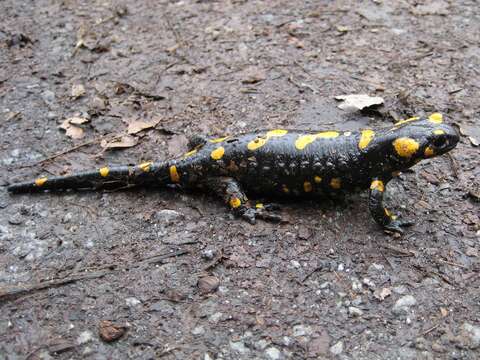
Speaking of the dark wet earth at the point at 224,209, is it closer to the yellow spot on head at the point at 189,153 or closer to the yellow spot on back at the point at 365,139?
the yellow spot on head at the point at 189,153

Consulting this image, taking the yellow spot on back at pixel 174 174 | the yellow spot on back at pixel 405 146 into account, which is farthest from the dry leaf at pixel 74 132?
the yellow spot on back at pixel 405 146

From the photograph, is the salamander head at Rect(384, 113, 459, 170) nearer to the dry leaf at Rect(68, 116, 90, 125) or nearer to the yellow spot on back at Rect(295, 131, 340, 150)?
the yellow spot on back at Rect(295, 131, 340, 150)

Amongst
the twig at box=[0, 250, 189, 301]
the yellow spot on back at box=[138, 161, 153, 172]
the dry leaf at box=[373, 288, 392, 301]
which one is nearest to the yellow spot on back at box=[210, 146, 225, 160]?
the yellow spot on back at box=[138, 161, 153, 172]

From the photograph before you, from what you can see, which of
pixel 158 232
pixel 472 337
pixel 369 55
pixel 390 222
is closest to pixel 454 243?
pixel 390 222

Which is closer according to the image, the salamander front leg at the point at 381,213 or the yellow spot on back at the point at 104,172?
the salamander front leg at the point at 381,213

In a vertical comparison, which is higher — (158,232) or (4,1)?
(4,1)

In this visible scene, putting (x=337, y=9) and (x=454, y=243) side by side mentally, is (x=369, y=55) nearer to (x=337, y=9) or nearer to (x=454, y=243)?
(x=337, y=9)
